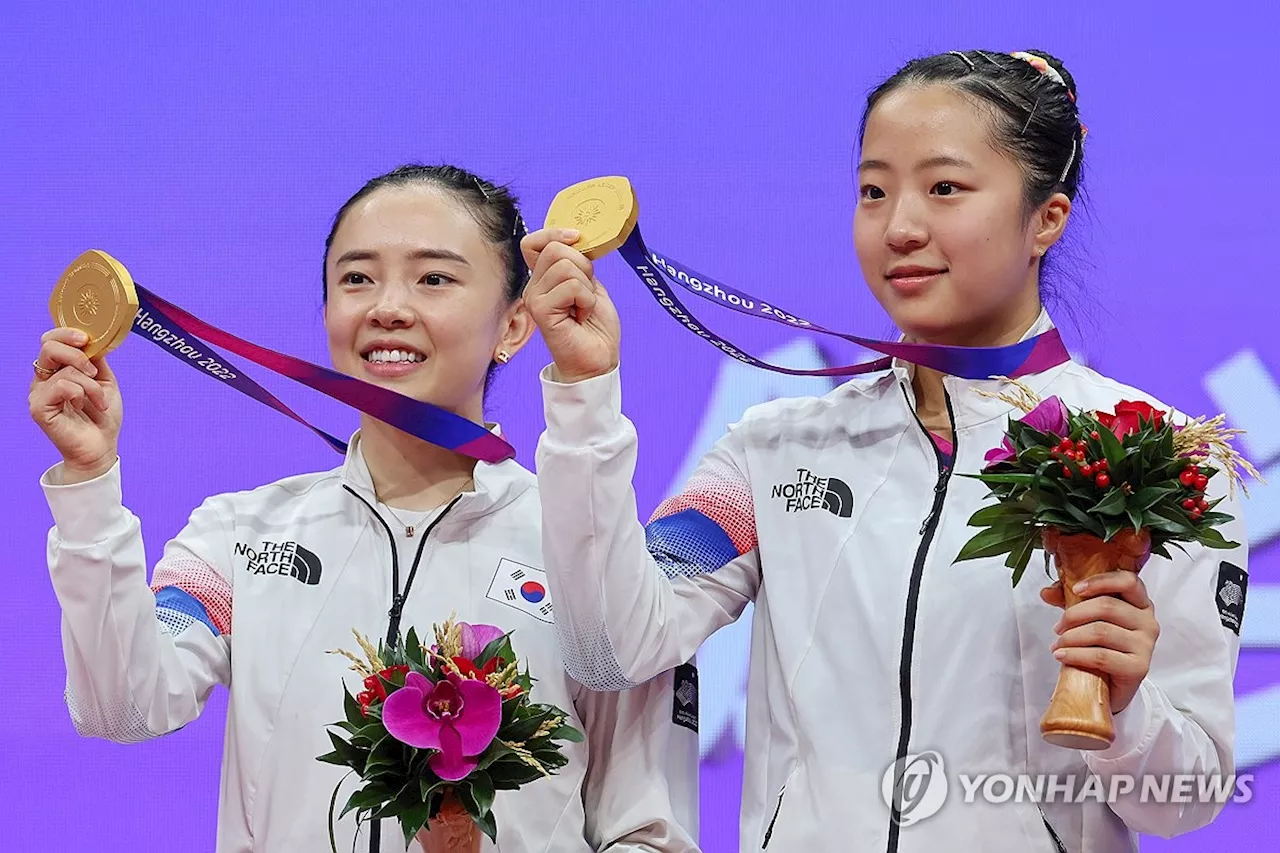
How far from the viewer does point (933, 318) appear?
8.29 ft

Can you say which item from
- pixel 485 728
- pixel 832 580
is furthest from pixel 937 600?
pixel 485 728

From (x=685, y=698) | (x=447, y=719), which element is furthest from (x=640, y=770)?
(x=447, y=719)

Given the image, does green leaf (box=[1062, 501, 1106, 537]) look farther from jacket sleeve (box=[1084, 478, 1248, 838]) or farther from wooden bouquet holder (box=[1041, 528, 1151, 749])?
jacket sleeve (box=[1084, 478, 1248, 838])

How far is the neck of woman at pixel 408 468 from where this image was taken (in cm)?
278

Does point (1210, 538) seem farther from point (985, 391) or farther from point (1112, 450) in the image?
point (985, 391)

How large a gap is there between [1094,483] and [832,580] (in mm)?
494

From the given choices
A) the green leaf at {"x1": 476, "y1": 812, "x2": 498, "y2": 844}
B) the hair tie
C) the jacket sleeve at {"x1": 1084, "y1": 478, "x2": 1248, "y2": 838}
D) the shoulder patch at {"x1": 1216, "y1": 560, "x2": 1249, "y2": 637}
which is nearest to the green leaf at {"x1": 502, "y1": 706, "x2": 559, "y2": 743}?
the green leaf at {"x1": 476, "y1": 812, "x2": 498, "y2": 844}

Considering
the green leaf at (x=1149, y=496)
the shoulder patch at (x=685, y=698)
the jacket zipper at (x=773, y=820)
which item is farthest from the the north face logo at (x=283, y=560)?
the green leaf at (x=1149, y=496)

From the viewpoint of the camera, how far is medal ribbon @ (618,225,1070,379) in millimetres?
2514

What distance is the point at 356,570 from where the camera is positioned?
8.75 feet

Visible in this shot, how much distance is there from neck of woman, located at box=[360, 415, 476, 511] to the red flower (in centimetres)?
107

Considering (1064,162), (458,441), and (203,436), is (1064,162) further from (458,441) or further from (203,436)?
(203,436)

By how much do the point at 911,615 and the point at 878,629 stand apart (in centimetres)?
5

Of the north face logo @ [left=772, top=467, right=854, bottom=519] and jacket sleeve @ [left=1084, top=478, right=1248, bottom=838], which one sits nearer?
jacket sleeve @ [left=1084, top=478, right=1248, bottom=838]
